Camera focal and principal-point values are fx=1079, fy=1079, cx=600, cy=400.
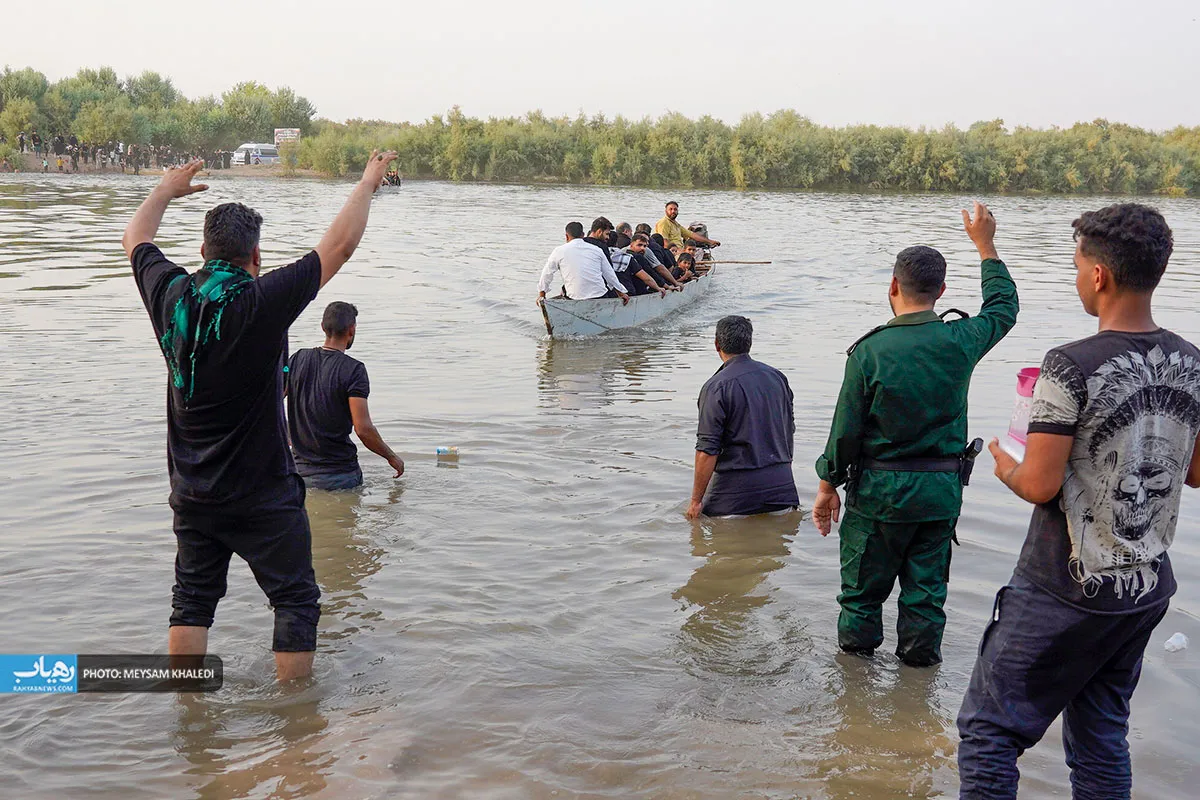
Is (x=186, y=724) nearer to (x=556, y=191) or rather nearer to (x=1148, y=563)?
(x=1148, y=563)

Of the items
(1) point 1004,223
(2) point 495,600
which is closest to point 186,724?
(2) point 495,600

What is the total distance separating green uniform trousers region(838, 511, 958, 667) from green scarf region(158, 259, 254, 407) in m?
2.62

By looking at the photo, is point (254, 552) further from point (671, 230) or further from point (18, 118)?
point (18, 118)

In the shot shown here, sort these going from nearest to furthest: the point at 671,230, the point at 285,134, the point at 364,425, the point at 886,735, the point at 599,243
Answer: the point at 886,735 < the point at 364,425 < the point at 599,243 < the point at 671,230 < the point at 285,134

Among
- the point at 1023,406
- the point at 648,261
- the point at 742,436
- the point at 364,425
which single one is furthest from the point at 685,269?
the point at 1023,406

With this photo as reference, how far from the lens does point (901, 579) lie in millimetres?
4621

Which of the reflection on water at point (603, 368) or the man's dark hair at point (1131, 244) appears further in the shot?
the reflection on water at point (603, 368)

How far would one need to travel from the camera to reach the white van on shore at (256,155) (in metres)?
67.8

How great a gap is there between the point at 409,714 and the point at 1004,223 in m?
38.4

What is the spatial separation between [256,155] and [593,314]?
59733 millimetres

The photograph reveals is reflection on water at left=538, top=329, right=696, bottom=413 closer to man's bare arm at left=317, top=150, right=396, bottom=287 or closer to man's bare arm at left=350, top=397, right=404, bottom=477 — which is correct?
man's bare arm at left=350, top=397, right=404, bottom=477

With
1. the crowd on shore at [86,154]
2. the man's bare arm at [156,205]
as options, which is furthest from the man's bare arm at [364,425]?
the crowd on shore at [86,154]

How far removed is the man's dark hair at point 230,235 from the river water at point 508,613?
5.95 feet

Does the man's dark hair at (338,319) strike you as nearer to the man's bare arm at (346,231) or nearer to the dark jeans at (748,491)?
the dark jeans at (748,491)
